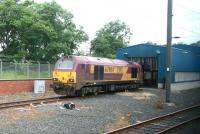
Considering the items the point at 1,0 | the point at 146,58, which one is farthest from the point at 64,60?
the point at 1,0

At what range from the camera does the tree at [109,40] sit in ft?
213

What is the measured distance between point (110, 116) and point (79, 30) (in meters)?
38.2

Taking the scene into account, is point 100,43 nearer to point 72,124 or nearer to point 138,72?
point 138,72

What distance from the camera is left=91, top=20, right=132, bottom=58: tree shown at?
213 feet

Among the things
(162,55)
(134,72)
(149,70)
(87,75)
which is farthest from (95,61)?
(149,70)

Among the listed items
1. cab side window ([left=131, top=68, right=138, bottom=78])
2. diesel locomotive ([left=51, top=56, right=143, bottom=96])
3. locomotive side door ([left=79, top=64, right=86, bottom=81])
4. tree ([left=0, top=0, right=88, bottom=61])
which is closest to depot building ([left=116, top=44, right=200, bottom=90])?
cab side window ([left=131, top=68, right=138, bottom=78])

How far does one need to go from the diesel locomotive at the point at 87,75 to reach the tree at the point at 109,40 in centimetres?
2877

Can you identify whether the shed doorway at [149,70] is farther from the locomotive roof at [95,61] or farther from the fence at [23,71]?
the fence at [23,71]

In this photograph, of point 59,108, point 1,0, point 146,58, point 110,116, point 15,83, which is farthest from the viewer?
point 1,0

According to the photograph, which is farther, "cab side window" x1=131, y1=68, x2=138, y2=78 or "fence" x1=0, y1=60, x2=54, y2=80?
"cab side window" x1=131, y1=68, x2=138, y2=78

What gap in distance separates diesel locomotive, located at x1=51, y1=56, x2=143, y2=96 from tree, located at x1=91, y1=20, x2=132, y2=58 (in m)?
28.8

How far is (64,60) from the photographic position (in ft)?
90.0

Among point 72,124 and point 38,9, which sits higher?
point 38,9

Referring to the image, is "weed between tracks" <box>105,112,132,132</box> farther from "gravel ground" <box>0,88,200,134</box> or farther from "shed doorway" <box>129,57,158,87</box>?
"shed doorway" <box>129,57,158,87</box>
